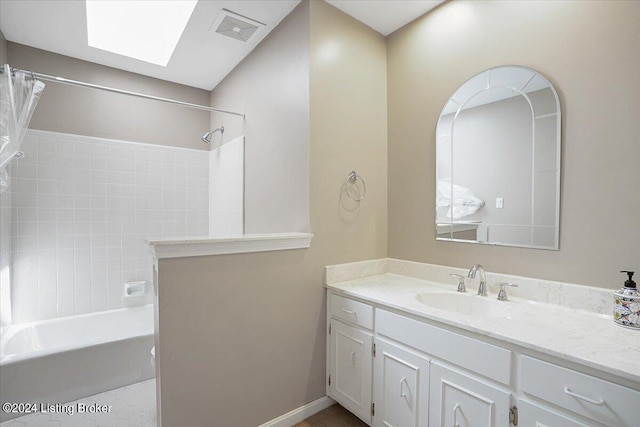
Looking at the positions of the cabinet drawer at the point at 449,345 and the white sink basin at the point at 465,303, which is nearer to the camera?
the cabinet drawer at the point at 449,345

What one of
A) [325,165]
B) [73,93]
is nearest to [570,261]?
[325,165]

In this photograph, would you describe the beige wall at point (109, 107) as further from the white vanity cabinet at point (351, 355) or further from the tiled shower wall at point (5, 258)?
the white vanity cabinet at point (351, 355)

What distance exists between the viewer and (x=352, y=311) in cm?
178

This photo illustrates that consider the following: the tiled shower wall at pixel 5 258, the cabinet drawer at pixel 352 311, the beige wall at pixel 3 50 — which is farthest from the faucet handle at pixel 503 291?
the beige wall at pixel 3 50

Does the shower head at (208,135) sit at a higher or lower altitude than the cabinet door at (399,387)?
higher

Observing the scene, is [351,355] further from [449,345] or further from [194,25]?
[194,25]

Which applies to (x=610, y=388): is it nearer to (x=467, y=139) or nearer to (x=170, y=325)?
(x=467, y=139)

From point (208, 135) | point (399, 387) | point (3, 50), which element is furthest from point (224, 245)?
point (3, 50)

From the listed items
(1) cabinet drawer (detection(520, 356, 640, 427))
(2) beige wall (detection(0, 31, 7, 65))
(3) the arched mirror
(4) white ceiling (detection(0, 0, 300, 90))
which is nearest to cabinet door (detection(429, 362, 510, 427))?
(1) cabinet drawer (detection(520, 356, 640, 427))

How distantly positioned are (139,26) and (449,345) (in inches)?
127

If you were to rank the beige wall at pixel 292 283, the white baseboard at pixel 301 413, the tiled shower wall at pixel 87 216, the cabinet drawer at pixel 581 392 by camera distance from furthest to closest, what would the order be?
1. the tiled shower wall at pixel 87 216
2. the white baseboard at pixel 301 413
3. the beige wall at pixel 292 283
4. the cabinet drawer at pixel 581 392

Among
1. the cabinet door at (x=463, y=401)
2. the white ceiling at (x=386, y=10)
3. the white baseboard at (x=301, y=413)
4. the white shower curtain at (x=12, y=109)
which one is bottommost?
the white baseboard at (x=301, y=413)

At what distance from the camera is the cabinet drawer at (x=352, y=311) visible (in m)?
1.68

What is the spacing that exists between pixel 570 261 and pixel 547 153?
1.77ft
